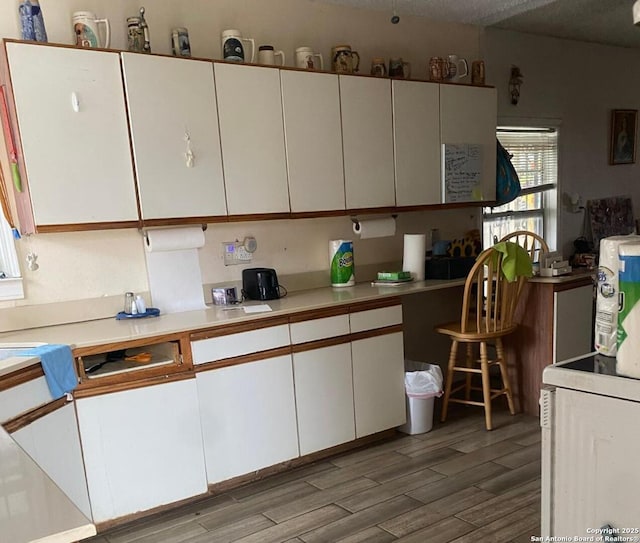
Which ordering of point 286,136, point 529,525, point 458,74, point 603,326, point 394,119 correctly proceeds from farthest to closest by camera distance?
point 458,74, point 394,119, point 286,136, point 529,525, point 603,326

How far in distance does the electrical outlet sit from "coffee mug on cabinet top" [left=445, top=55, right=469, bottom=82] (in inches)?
69.3

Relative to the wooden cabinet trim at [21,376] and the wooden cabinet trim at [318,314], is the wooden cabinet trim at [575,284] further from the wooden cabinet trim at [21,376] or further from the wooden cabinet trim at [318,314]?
the wooden cabinet trim at [21,376]

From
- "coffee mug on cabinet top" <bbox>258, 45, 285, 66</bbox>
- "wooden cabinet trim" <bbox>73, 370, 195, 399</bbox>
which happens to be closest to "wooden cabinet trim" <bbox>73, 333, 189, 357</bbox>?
"wooden cabinet trim" <bbox>73, 370, 195, 399</bbox>

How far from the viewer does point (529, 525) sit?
2.17 m

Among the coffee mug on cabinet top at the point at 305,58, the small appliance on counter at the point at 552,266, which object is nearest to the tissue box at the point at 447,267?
the small appliance on counter at the point at 552,266

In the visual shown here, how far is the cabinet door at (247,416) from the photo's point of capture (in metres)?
2.45

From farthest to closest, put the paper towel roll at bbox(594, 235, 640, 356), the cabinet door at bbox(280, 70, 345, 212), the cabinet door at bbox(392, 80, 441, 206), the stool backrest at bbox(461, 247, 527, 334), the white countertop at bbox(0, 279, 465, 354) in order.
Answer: the cabinet door at bbox(392, 80, 441, 206)
the stool backrest at bbox(461, 247, 527, 334)
the cabinet door at bbox(280, 70, 345, 212)
the white countertop at bbox(0, 279, 465, 354)
the paper towel roll at bbox(594, 235, 640, 356)

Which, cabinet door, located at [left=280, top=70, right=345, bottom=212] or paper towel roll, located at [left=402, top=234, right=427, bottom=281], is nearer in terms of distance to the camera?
cabinet door, located at [left=280, top=70, right=345, bottom=212]

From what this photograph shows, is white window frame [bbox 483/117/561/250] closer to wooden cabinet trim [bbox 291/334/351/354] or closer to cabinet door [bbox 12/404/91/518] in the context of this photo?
wooden cabinet trim [bbox 291/334/351/354]

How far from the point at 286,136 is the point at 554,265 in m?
1.81

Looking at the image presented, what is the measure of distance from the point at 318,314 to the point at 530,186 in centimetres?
260

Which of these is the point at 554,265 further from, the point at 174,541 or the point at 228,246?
the point at 174,541

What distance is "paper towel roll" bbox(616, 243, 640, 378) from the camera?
1056 mm

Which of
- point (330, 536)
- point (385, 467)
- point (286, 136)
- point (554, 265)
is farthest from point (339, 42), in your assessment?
point (330, 536)
